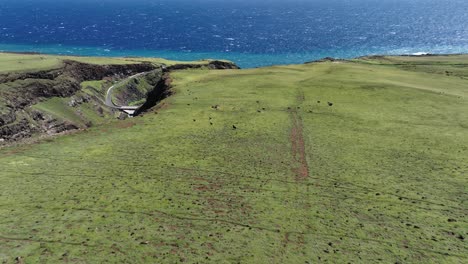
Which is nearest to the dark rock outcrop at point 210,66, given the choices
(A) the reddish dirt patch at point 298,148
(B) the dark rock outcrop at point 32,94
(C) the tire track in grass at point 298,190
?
(B) the dark rock outcrop at point 32,94

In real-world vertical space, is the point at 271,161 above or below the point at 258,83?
below

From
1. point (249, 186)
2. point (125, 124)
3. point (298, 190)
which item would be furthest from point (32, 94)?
point (298, 190)

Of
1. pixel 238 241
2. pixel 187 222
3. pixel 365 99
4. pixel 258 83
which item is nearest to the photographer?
pixel 238 241

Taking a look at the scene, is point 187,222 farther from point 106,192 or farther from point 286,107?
point 286,107

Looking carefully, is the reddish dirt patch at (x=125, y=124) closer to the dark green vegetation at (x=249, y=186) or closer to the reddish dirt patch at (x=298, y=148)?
the dark green vegetation at (x=249, y=186)

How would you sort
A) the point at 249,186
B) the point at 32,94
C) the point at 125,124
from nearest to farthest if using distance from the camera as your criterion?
the point at 249,186 → the point at 125,124 → the point at 32,94

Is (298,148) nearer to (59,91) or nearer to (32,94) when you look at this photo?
(32,94)

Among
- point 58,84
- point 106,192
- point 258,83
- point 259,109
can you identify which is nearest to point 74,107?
point 58,84
